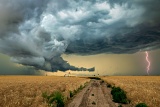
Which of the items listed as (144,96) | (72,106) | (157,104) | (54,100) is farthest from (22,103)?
(144,96)

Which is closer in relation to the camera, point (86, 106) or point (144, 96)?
point (86, 106)

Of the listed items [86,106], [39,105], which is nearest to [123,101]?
[86,106]

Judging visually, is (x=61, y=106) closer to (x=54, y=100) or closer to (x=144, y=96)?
(x=54, y=100)

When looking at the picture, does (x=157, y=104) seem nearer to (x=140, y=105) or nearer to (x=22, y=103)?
(x=140, y=105)

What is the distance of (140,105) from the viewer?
2058cm

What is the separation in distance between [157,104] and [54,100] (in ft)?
34.0

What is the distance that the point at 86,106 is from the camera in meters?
23.5

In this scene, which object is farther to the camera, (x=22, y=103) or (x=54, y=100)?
(x=54, y=100)

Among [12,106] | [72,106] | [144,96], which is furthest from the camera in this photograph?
[144,96]

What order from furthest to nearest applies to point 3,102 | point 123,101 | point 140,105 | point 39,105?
point 123,101 → point 140,105 → point 39,105 → point 3,102

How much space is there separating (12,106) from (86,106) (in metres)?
10.6

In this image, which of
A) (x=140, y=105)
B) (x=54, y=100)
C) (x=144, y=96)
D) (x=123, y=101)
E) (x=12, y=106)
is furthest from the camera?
(x=123, y=101)

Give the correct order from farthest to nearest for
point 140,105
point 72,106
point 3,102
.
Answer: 1. point 72,106
2. point 140,105
3. point 3,102

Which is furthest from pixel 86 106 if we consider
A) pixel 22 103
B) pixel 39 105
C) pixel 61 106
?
pixel 22 103
